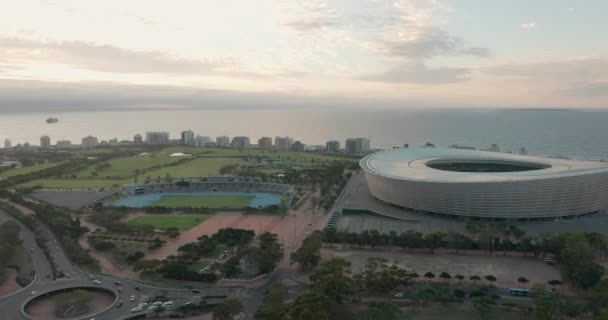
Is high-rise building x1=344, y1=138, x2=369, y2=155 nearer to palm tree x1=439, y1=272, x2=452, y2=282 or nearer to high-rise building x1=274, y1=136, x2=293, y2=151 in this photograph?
high-rise building x1=274, y1=136, x2=293, y2=151

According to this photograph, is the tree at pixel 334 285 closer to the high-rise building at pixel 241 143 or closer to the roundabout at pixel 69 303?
the roundabout at pixel 69 303

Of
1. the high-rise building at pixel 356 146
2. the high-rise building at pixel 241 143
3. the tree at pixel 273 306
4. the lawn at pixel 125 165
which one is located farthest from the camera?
the high-rise building at pixel 241 143

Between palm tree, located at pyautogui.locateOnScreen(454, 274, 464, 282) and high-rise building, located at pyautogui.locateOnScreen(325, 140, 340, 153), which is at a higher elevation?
high-rise building, located at pyautogui.locateOnScreen(325, 140, 340, 153)

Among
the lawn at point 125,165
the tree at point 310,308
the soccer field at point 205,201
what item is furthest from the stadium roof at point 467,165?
the lawn at point 125,165

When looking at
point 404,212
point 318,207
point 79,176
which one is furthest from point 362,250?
point 79,176

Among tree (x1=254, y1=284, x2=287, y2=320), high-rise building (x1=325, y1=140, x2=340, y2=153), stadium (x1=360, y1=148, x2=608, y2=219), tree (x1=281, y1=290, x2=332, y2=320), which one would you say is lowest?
tree (x1=254, y1=284, x2=287, y2=320)

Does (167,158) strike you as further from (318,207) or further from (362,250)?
(362,250)

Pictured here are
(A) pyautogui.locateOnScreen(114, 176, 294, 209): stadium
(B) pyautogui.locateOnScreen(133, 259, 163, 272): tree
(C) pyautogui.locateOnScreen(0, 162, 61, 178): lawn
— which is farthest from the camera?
(C) pyautogui.locateOnScreen(0, 162, 61, 178): lawn

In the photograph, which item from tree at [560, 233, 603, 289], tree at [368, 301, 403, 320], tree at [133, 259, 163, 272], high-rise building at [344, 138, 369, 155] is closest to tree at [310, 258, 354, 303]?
tree at [368, 301, 403, 320]
